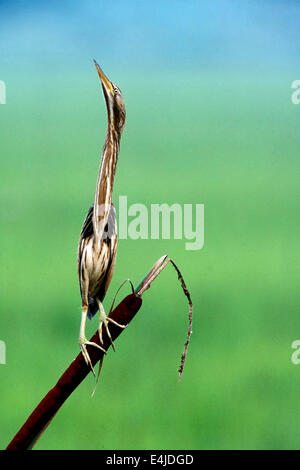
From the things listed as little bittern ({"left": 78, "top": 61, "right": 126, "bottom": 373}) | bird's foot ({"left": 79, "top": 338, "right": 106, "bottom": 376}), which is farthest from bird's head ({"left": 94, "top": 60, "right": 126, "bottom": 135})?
bird's foot ({"left": 79, "top": 338, "right": 106, "bottom": 376})

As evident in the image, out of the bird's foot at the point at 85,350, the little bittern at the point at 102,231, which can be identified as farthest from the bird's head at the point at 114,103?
the bird's foot at the point at 85,350

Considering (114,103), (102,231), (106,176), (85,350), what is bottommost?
(85,350)

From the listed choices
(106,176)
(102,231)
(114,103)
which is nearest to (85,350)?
(102,231)

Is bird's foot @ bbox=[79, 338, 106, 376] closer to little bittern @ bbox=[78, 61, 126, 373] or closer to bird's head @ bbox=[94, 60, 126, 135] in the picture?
little bittern @ bbox=[78, 61, 126, 373]

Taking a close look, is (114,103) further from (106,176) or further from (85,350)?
(85,350)
